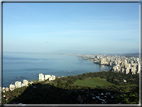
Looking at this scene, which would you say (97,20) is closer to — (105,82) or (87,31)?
(87,31)

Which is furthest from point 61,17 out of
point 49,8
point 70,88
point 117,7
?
point 70,88

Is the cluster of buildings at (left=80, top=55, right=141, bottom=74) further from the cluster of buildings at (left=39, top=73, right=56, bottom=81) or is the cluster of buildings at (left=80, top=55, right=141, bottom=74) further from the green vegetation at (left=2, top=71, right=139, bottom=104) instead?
the cluster of buildings at (left=39, top=73, right=56, bottom=81)

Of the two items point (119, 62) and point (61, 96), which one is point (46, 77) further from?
point (119, 62)

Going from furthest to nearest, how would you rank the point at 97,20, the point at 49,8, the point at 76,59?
1. the point at 76,59
2. the point at 97,20
3. the point at 49,8

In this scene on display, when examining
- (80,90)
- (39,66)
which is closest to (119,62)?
(80,90)

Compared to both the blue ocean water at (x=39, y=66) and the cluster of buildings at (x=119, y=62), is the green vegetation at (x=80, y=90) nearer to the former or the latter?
the cluster of buildings at (x=119, y=62)

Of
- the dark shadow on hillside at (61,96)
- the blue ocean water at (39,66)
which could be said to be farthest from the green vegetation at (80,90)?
the blue ocean water at (39,66)

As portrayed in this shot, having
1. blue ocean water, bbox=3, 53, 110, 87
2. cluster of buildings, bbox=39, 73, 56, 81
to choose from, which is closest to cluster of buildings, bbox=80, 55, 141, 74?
blue ocean water, bbox=3, 53, 110, 87
